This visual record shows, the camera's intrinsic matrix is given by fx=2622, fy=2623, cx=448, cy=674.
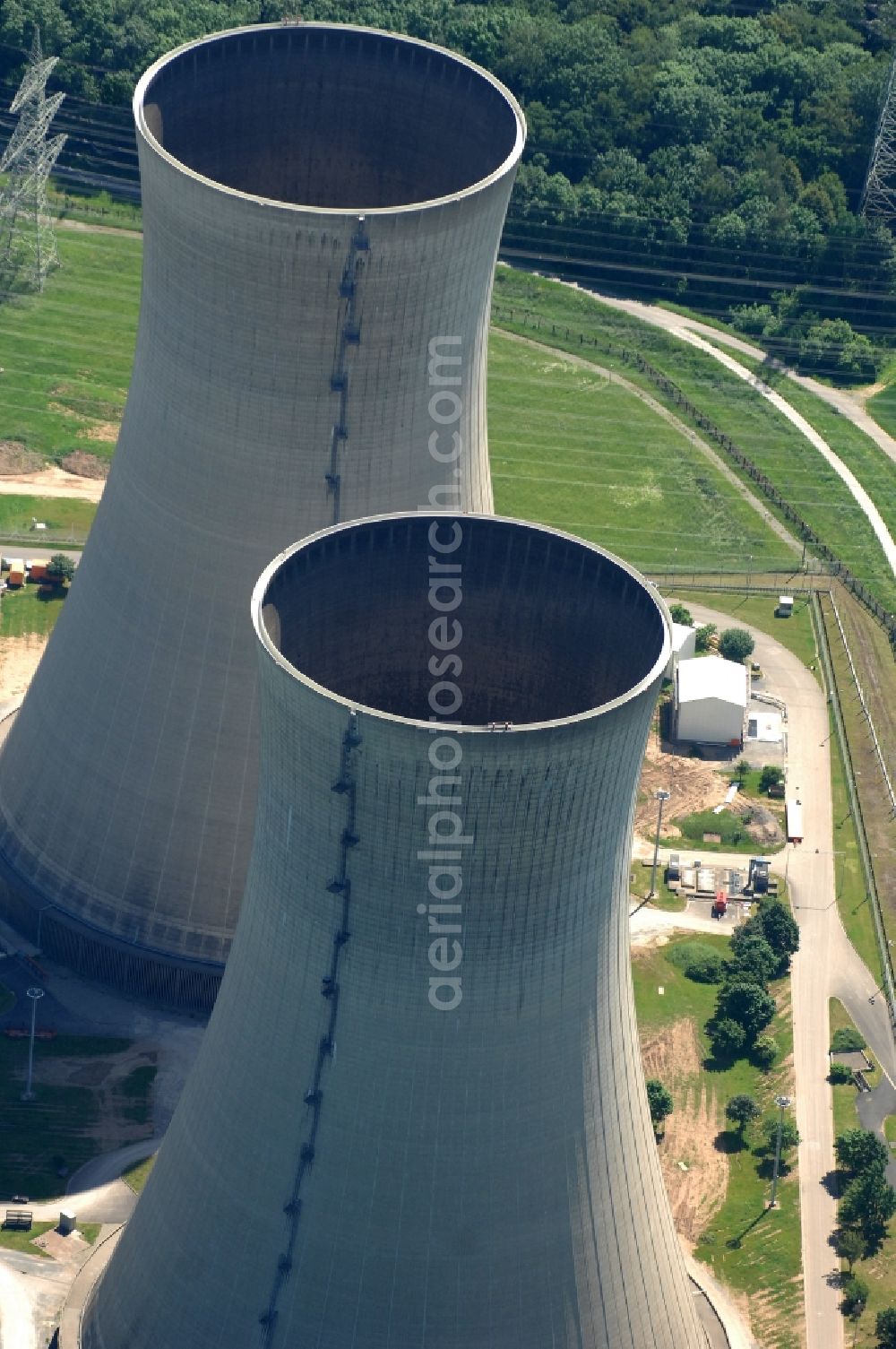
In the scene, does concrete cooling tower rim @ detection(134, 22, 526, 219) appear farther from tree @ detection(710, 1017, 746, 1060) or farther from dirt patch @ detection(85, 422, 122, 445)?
dirt patch @ detection(85, 422, 122, 445)

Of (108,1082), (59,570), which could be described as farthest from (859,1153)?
(59,570)

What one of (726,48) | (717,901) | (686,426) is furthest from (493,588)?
(726,48)

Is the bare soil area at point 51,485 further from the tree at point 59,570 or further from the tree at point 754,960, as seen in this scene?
the tree at point 754,960

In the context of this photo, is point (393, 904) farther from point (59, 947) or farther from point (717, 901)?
point (717, 901)

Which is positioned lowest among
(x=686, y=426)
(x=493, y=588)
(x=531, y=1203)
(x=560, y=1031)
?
(x=686, y=426)

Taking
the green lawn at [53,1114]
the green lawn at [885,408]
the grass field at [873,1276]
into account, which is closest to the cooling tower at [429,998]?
the grass field at [873,1276]
